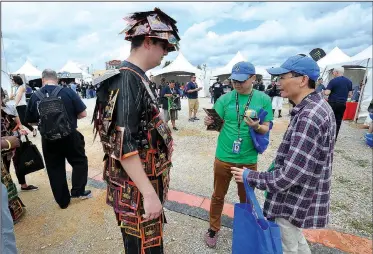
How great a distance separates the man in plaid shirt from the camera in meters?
1.53

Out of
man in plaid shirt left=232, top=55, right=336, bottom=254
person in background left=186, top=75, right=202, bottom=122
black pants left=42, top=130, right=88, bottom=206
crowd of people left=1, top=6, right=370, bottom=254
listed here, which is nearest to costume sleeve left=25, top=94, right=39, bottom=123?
black pants left=42, top=130, right=88, bottom=206

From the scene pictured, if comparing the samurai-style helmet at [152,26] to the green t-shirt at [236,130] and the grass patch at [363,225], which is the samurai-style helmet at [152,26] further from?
the grass patch at [363,225]

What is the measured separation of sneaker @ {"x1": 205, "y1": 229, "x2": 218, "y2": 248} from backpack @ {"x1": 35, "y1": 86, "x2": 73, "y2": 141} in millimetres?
2121

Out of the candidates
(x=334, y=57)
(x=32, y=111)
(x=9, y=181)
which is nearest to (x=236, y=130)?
(x=32, y=111)

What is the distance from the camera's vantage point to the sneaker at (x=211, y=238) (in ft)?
8.77

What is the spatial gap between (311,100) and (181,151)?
480cm

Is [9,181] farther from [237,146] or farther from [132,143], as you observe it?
[237,146]

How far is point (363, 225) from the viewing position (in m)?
3.16

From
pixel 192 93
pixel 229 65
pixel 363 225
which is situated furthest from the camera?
pixel 229 65

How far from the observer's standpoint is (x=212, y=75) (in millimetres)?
24984

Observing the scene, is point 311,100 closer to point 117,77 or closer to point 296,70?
point 296,70

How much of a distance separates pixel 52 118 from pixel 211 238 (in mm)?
2350

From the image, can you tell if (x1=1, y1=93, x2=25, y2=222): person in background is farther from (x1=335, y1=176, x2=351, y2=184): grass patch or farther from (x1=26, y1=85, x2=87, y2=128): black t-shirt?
(x1=335, y1=176, x2=351, y2=184): grass patch

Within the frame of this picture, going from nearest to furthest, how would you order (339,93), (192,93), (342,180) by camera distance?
(342,180), (339,93), (192,93)
